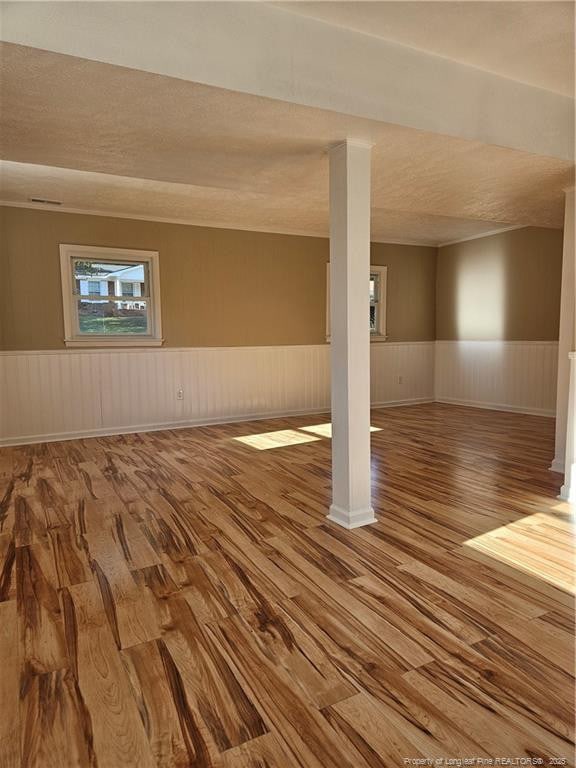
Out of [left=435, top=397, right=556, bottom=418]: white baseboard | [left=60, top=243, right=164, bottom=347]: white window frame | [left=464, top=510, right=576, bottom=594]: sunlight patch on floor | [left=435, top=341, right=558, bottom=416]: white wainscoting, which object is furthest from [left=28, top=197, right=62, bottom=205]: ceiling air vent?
[left=435, top=397, right=556, bottom=418]: white baseboard

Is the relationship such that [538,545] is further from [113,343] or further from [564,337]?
[113,343]

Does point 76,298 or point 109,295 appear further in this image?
point 109,295

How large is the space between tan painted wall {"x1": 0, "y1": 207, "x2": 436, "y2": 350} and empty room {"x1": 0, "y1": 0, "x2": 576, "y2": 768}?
5cm

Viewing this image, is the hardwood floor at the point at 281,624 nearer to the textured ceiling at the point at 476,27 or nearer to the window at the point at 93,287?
the textured ceiling at the point at 476,27

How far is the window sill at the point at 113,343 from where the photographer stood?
5.10 m

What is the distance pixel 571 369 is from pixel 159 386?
4.35 metres

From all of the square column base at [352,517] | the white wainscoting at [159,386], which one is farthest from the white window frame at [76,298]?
the square column base at [352,517]

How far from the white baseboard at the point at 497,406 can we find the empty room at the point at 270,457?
37.1 inches

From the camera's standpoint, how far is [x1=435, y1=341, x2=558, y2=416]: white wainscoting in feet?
19.7

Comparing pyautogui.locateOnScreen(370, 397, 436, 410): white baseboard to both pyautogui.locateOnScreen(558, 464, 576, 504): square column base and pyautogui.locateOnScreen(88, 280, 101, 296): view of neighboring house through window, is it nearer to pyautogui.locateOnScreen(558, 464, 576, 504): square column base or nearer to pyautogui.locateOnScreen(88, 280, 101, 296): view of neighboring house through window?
pyautogui.locateOnScreen(558, 464, 576, 504): square column base

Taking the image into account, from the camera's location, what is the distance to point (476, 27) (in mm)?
2066

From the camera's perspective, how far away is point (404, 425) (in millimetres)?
5668

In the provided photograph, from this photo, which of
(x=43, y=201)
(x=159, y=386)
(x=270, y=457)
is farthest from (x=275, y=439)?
(x=43, y=201)

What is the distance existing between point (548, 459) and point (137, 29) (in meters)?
4.16
